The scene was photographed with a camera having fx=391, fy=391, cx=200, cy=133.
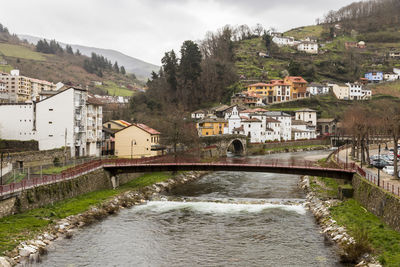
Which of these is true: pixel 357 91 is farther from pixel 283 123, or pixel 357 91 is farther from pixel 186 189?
pixel 186 189

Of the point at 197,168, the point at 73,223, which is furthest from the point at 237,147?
the point at 73,223

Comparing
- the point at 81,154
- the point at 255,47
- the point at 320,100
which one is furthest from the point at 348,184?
the point at 255,47

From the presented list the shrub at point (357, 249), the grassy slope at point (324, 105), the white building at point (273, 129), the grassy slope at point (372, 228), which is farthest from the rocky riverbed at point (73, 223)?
the grassy slope at point (324, 105)

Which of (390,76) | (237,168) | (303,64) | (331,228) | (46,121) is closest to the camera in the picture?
(331,228)

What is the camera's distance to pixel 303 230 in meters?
31.9

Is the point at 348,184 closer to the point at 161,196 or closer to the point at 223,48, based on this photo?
the point at 161,196

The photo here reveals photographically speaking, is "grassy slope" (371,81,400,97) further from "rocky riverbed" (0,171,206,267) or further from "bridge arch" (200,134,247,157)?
"rocky riverbed" (0,171,206,267)

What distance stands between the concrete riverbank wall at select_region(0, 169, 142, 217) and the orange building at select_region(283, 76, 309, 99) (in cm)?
11043

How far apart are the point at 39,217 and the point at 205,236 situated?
13276 mm

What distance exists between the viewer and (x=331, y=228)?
101 ft

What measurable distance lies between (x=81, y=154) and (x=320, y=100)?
10300 cm

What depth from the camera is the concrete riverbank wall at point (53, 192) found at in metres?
30.8

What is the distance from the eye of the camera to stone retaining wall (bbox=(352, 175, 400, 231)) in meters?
26.1

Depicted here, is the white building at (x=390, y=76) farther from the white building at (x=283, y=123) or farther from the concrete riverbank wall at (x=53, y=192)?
the concrete riverbank wall at (x=53, y=192)
